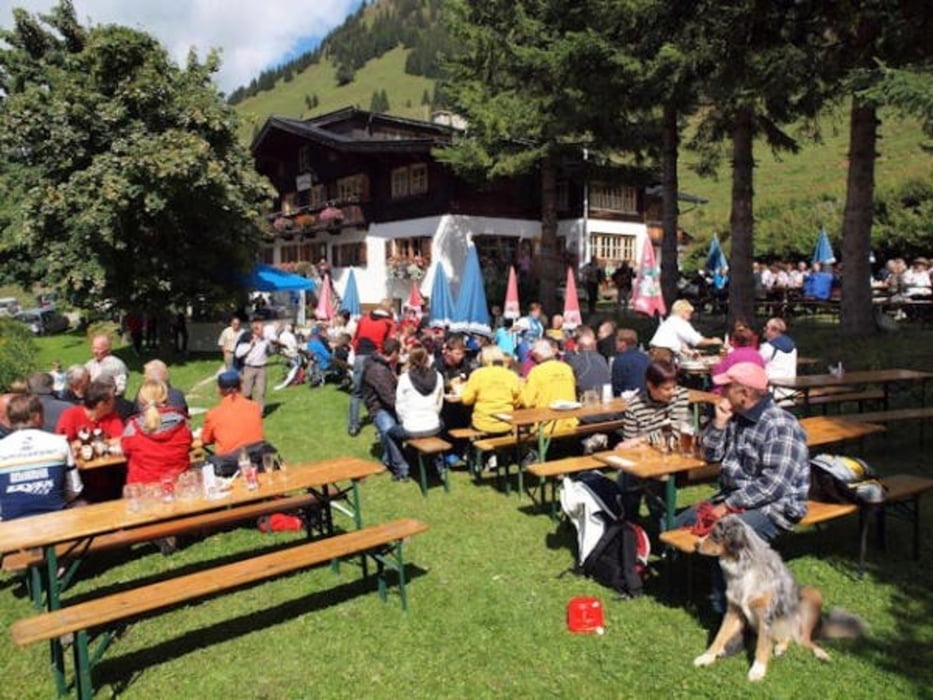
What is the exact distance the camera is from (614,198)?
29328mm

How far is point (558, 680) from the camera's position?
4.29m

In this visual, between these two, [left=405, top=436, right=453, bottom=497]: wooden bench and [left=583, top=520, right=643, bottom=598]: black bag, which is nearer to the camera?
[left=583, top=520, right=643, bottom=598]: black bag

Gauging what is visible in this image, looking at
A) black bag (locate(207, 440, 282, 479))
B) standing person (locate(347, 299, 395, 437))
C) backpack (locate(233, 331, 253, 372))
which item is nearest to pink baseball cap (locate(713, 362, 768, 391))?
black bag (locate(207, 440, 282, 479))

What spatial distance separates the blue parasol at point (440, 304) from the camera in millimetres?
14352

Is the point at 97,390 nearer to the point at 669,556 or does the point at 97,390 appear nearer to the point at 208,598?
the point at 208,598

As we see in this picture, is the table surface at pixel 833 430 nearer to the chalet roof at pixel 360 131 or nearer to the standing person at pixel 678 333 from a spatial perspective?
the standing person at pixel 678 333

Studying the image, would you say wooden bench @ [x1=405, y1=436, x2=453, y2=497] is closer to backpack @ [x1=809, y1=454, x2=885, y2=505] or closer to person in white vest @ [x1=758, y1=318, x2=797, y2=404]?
backpack @ [x1=809, y1=454, x2=885, y2=505]

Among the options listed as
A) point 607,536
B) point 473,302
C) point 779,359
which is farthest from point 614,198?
point 607,536

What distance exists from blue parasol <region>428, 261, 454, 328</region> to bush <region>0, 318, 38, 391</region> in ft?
25.4

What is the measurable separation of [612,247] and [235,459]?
24.6 meters

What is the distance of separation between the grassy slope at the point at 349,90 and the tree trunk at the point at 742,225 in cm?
9174

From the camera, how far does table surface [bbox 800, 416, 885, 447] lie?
20.7 ft

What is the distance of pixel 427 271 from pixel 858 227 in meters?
16.2

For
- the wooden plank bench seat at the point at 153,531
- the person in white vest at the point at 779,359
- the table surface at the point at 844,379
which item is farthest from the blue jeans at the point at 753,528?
the person in white vest at the point at 779,359
